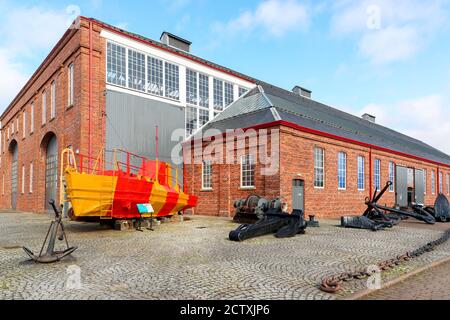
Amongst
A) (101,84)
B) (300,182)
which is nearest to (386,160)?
(300,182)

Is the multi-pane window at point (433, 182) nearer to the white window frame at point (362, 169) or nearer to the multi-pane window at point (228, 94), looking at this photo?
the white window frame at point (362, 169)

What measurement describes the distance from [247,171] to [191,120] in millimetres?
6955

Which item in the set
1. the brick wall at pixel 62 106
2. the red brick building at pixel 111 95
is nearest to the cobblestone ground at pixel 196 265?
the brick wall at pixel 62 106

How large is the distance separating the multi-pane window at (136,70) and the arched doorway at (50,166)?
7412 mm

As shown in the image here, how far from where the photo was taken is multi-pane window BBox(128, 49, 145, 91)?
2084cm

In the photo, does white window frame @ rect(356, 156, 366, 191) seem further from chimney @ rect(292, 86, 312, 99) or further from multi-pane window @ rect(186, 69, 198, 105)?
chimney @ rect(292, 86, 312, 99)

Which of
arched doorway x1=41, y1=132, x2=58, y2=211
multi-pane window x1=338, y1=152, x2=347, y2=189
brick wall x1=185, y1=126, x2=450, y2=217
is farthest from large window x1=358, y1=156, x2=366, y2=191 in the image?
arched doorway x1=41, y1=132, x2=58, y2=211

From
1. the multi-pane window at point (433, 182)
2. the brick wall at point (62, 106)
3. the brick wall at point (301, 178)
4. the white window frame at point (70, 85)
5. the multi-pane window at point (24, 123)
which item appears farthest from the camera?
the multi-pane window at point (433, 182)

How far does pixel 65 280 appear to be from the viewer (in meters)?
5.71

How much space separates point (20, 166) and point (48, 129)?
10013 mm

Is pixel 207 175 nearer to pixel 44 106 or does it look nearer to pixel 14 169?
pixel 44 106

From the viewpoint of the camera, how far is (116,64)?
2039 centimetres

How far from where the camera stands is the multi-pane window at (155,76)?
2169 cm

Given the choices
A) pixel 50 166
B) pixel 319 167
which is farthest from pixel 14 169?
pixel 319 167
